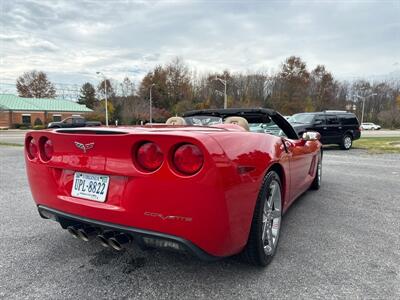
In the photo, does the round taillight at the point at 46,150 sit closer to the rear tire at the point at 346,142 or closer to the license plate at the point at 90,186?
the license plate at the point at 90,186

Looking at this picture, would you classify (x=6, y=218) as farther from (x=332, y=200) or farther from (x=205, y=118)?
(x=332, y=200)

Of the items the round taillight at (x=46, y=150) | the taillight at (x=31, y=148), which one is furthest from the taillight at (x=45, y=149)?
the taillight at (x=31, y=148)

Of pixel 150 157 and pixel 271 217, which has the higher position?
pixel 150 157

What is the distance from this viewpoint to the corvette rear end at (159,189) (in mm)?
1827

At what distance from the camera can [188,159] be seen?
186cm

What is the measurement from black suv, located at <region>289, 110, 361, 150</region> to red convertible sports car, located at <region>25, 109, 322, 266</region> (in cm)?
1109

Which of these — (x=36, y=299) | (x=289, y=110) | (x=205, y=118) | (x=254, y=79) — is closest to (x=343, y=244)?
(x=205, y=118)

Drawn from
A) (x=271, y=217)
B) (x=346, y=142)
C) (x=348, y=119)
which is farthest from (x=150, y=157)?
(x=348, y=119)

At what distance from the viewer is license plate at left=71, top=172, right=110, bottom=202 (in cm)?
207

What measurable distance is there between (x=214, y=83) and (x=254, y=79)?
803 centimetres

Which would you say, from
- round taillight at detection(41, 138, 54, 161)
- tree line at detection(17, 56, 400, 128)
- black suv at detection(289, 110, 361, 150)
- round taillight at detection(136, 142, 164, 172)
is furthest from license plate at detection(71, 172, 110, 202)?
tree line at detection(17, 56, 400, 128)

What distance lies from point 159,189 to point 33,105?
195 ft

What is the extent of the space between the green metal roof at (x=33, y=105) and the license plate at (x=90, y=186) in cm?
5545

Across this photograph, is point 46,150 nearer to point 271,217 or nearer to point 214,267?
point 214,267
